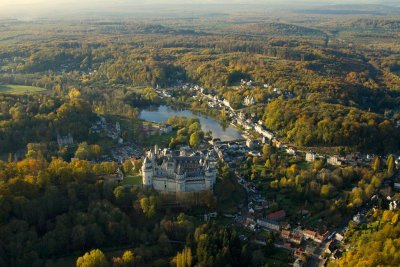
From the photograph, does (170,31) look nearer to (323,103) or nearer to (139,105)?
(139,105)

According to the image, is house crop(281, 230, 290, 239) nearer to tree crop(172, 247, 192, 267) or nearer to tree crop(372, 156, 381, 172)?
tree crop(172, 247, 192, 267)

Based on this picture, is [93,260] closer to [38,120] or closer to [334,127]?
[38,120]

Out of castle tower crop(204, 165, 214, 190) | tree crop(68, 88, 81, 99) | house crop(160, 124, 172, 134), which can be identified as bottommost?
house crop(160, 124, 172, 134)

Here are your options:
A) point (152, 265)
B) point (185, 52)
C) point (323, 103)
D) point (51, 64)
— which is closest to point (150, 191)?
point (152, 265)

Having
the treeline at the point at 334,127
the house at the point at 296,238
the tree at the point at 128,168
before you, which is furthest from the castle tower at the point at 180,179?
the treeline at the point at 334,127

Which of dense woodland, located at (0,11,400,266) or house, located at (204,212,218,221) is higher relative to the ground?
dense woodland, located at (0,11,400,266)

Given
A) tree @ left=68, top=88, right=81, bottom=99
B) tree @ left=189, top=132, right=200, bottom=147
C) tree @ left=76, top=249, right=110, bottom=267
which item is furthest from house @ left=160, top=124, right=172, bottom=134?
tree @ left=76, top=249, right=110, bottom=267

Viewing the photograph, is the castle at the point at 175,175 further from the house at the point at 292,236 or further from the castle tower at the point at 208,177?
the house at the point at 292,236
